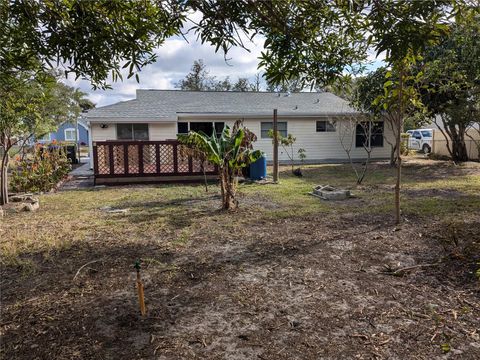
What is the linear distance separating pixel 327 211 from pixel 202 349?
5.00 m

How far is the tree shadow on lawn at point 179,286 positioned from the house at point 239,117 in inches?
453

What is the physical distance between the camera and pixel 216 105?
19.1 metres

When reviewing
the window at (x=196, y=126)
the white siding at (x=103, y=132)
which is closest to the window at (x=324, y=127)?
the window at (x=196, y=126)

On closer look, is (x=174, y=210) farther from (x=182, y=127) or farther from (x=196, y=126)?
(x=196, y=126)

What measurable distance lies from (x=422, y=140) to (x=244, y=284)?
85.9ft

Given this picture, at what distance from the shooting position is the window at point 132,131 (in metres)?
16.2

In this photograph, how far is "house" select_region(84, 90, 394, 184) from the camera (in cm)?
1622

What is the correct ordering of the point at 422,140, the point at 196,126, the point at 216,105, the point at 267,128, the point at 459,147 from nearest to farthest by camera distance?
the point at 459,147
the point at 196,126
the point at 267,128
the point at 216,105
the point at 422,140

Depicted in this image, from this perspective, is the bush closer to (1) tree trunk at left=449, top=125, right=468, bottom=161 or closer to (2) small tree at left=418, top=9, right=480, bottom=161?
(2) small tree at left=418, top=9, right=480, bottom=161

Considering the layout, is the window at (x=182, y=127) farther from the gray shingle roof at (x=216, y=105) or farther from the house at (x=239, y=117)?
the gray shingle roof at (x=216, y=105)

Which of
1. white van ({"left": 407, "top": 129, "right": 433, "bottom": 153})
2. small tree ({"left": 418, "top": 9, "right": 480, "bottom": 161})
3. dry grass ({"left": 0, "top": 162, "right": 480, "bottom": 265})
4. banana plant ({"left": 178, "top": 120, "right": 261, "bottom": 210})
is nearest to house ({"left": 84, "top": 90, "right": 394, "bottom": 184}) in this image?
small tree ({"left": 418, "top": 9, "right": 480, "bottom": 161})

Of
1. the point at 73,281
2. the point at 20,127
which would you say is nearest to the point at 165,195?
the point at 20,127

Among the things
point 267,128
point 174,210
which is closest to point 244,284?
point 174,210

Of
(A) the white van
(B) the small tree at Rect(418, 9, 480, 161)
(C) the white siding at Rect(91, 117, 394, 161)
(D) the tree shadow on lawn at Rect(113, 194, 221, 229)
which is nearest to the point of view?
(D) the tree shadow on lawn at Rect(113, 194, 221, 229)
